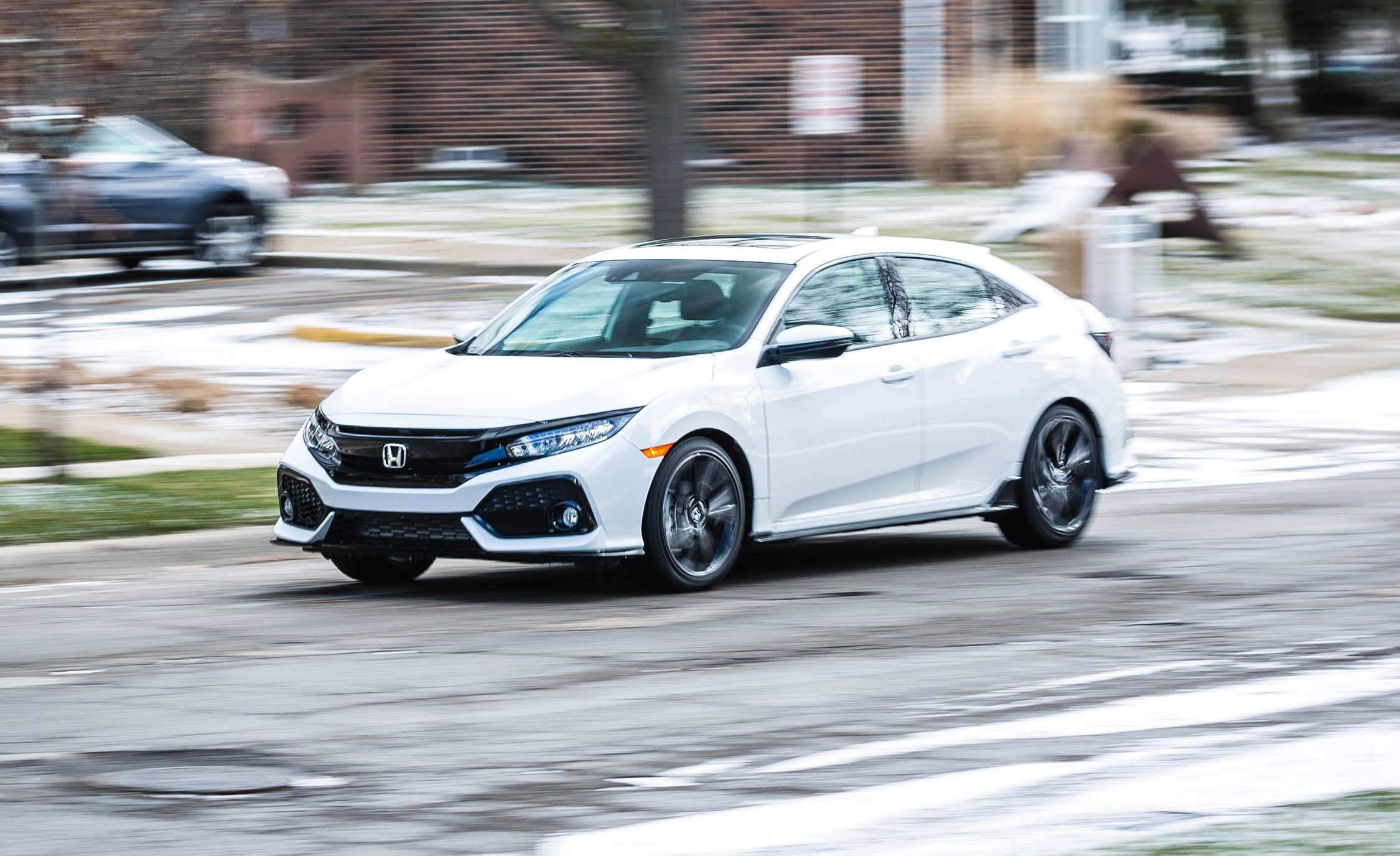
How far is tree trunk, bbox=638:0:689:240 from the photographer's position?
14.6m

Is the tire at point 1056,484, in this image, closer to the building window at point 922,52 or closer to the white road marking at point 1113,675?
the white road marking at point 1113,675

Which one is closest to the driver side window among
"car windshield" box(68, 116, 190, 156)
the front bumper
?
the front bumper

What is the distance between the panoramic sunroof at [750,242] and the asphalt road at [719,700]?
1.45 metres

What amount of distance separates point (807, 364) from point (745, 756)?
3559mm

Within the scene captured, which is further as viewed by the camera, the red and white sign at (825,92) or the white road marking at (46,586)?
the red and white sign at (825,92)

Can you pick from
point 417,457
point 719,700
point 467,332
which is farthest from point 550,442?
point 719,700

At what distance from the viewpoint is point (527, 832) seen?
5.33 metres

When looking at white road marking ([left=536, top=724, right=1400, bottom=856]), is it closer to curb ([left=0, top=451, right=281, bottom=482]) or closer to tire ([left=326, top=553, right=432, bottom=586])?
tire ([left=326, top=553, right=432, bottom=586])

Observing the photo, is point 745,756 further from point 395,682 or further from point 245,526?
point 245,526

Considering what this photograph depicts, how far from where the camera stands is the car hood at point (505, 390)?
342 inches

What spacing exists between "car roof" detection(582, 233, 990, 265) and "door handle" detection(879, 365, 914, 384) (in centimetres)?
56

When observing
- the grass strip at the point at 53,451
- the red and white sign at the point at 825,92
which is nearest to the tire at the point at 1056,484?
the grass strip at the point at 53,451

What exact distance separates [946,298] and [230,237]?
1725 centimetres

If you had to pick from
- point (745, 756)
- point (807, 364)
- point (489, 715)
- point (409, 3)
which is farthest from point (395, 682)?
point (409, 3)
